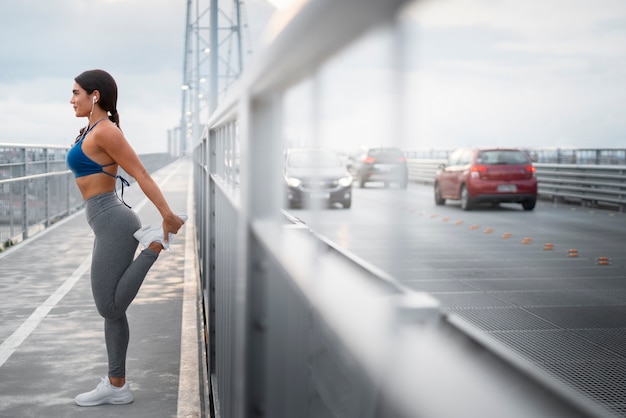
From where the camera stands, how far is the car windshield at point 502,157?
2308 cm

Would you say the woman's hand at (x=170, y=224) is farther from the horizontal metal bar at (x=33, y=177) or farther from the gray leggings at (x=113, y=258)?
the horizontal metal bar at (x=33, y=177)

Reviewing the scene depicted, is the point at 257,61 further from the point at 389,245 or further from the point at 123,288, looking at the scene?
the point at 123,288

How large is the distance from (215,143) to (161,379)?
176 cm

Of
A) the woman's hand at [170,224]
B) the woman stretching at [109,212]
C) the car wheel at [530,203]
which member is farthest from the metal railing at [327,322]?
the car wheel at [530,203]

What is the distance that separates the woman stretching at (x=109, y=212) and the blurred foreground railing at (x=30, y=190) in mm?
8719

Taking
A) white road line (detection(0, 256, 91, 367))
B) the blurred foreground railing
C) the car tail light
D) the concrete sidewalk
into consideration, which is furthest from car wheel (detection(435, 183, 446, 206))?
white road line (detection(0, 256, 91, 367))

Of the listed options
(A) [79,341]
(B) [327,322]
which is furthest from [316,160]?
(A) [79,341]

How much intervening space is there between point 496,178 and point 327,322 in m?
22.3

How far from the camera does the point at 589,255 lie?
12977mm

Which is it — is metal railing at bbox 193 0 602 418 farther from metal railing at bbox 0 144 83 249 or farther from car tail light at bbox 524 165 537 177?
car tail light at bbox 524 165 537 177

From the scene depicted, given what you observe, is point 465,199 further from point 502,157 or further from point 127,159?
point 127,159

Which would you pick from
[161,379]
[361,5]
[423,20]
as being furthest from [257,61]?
[161,379]

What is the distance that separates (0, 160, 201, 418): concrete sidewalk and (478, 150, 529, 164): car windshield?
496 inches

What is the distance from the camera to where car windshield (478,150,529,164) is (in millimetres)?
23078
